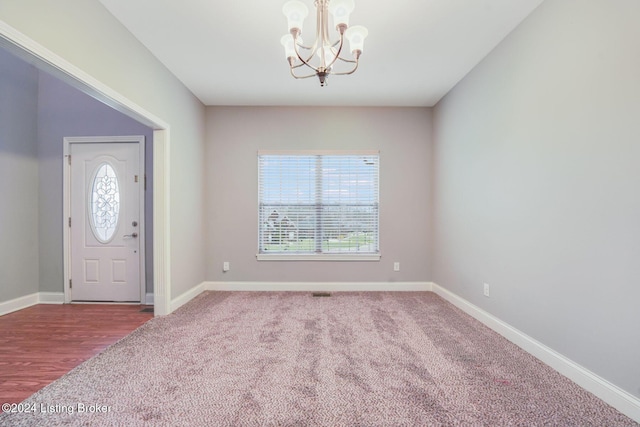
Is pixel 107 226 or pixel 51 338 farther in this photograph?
pixel 107 226

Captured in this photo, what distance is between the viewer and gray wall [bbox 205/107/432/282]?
13.2 ft

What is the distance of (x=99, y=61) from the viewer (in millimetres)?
2078

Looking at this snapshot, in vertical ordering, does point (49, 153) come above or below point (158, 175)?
above

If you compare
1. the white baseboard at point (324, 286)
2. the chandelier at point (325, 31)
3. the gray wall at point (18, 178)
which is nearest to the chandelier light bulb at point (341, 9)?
the chandelier at point (325, 31)

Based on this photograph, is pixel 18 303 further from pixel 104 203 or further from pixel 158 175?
pixel 158 175

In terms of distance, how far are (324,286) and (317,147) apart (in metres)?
2.14

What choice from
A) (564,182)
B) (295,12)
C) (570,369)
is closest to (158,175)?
(295,12)

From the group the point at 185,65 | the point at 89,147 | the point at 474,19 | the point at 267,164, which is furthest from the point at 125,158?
the point at 474,19

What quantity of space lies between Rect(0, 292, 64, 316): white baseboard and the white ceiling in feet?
10.8

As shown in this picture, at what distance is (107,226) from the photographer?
11.4ft

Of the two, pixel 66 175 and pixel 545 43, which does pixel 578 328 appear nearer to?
pixel 545 43

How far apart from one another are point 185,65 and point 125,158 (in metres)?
1.52

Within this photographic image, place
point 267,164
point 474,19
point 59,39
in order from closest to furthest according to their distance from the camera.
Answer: point 59,39
point 474,19
point 267,164

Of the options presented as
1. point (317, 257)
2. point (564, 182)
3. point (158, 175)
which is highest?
point (158, 175)
